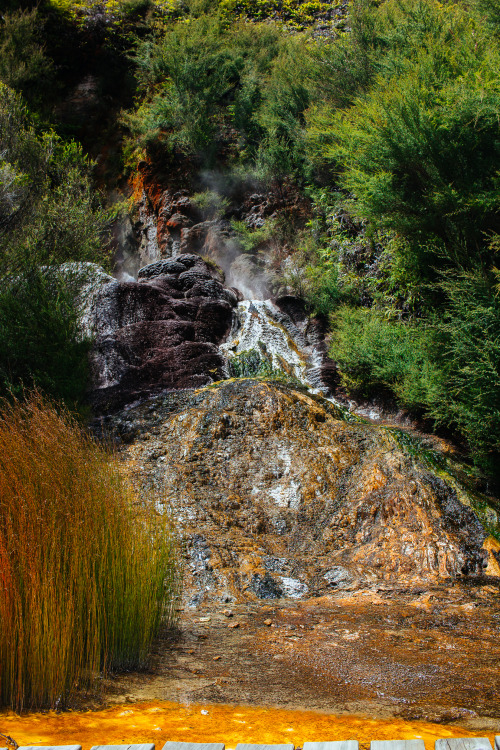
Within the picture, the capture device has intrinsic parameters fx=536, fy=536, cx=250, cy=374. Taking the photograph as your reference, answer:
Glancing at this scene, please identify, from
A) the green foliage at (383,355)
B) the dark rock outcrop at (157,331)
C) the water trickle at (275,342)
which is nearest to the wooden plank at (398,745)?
the green foliage at (383,355)

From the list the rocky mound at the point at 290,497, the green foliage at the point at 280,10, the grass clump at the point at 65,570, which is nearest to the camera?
the grass clump at the point at 65,570

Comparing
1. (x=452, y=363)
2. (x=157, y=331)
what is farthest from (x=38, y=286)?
(x=452, y=363)

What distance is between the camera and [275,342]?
1336 centimetres

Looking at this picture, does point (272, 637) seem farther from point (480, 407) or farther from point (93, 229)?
point (93, 229)

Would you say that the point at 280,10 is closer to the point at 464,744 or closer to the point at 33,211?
the point at 33,211

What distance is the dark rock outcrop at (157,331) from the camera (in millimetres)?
10664

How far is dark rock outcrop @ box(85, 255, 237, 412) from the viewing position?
10.7 meters

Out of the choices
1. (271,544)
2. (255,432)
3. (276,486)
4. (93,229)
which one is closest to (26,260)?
(93,229)

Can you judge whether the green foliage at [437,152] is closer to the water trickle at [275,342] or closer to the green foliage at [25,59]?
the water trickle at [275,342]

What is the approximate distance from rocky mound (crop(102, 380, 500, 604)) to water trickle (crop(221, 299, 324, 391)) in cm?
339

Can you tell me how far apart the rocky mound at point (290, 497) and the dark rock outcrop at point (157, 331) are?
1693 mm

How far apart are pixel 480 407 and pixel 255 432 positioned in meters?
3.45

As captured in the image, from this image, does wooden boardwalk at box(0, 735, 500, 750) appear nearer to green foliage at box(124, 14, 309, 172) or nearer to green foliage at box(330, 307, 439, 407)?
green foliage at box(330, 307, 439, 407)

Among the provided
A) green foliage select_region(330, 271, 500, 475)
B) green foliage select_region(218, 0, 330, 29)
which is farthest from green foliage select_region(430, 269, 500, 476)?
green foliage select_region(218, 0, 330, 29)
